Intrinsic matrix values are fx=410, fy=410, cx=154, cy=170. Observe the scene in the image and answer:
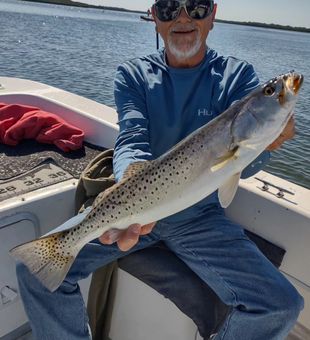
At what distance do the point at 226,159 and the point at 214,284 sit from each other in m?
0.85

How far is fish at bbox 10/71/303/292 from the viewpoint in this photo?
6.44 ft

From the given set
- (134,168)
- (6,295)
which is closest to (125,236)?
(134,168)

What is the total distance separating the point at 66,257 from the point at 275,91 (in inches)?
55.2

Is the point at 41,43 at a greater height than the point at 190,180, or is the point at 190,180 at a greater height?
the point at 190,180

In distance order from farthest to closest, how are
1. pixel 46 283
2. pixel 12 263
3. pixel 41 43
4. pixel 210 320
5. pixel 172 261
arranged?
pixel 41 43
pixel 12 263
pixel 172 261
pixel 210 320
pixel 46 283

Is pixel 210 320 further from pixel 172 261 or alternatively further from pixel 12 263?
pixel 12 263

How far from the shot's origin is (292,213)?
2.86m

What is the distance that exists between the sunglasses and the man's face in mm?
26

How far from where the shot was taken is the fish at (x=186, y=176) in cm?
196

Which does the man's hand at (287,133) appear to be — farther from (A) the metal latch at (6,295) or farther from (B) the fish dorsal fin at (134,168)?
(A) the metal latch at (6,295)

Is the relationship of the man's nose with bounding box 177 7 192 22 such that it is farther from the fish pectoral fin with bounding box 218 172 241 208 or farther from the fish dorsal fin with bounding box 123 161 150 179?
the fish pectoral fin with bounding box 218 172 241 208

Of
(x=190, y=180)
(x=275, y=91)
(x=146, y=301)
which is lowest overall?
(x=146, y=301)

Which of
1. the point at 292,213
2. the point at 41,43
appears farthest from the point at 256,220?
the point at 41,43

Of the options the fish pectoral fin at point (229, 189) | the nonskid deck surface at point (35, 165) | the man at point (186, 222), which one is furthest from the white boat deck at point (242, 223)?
the fish pectoral fin at point (229, 189)
